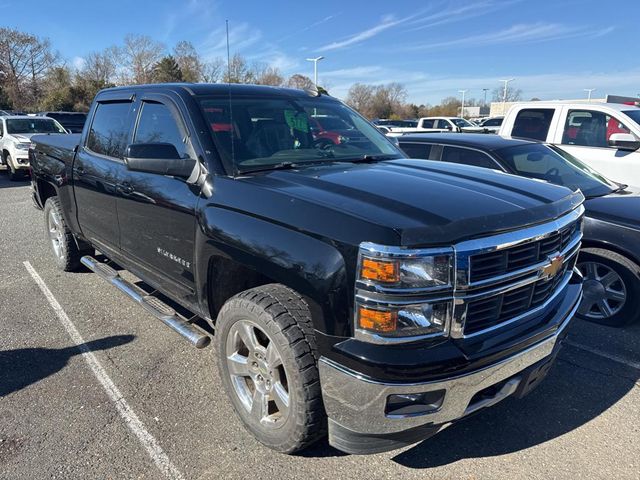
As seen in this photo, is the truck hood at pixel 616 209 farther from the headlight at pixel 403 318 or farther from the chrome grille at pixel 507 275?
the headlight at pixel 403 318

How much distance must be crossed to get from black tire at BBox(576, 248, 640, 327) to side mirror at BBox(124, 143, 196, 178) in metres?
3.58

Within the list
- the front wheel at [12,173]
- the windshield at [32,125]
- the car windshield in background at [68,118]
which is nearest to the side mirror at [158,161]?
the front wheel at [12,173]

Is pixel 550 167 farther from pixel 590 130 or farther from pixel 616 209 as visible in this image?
pixel 590 130

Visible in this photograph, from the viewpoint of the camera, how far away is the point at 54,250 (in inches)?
231

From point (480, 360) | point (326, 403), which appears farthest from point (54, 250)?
point (480, 360)

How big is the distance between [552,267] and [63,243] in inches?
197

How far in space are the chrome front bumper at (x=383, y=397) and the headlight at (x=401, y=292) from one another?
202mm

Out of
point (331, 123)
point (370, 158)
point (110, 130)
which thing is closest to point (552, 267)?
point (370, 158)

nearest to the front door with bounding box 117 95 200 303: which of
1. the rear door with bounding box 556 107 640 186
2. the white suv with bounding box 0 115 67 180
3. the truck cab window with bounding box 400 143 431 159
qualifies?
the truck cab window with bounding box 400 143 431 159

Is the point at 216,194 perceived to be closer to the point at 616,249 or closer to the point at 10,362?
the point at 10,362

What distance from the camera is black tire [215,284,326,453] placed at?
2297 mm

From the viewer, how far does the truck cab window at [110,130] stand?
3941 millimetres

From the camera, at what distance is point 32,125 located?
14.2m

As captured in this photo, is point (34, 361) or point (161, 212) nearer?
point (161, 212)
